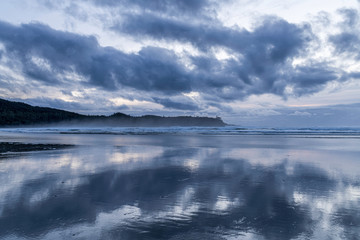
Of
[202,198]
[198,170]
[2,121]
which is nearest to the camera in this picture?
[202,198]

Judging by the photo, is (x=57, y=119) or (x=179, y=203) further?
(x=57, y=119)

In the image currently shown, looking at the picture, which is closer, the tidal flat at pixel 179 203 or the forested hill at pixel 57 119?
the tidal flat at pixel 179 203

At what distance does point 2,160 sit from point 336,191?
14.5 metres

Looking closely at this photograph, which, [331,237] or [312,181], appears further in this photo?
[312,181]

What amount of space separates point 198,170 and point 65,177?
509 centimetres

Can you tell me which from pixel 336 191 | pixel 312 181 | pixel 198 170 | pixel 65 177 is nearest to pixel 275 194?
pixel 336 191

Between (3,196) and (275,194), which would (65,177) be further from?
(275,194)

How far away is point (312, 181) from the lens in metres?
8.79

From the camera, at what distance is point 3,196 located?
22.3 feet

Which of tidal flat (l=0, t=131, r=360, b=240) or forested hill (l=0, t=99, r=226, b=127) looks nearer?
tidal flat (l=0, t=131, r=360, b=240)

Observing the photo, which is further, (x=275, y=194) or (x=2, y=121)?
(x=2, y=121)

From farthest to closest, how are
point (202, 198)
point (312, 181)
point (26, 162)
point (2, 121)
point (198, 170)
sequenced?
point (2, 121) < point (26, 162) < point (198, 170) < point (312, 181) < point (202, 198)

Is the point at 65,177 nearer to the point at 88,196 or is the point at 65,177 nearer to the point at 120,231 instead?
the point at 88,196

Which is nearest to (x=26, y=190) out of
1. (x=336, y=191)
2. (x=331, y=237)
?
(x=331, y=237)
